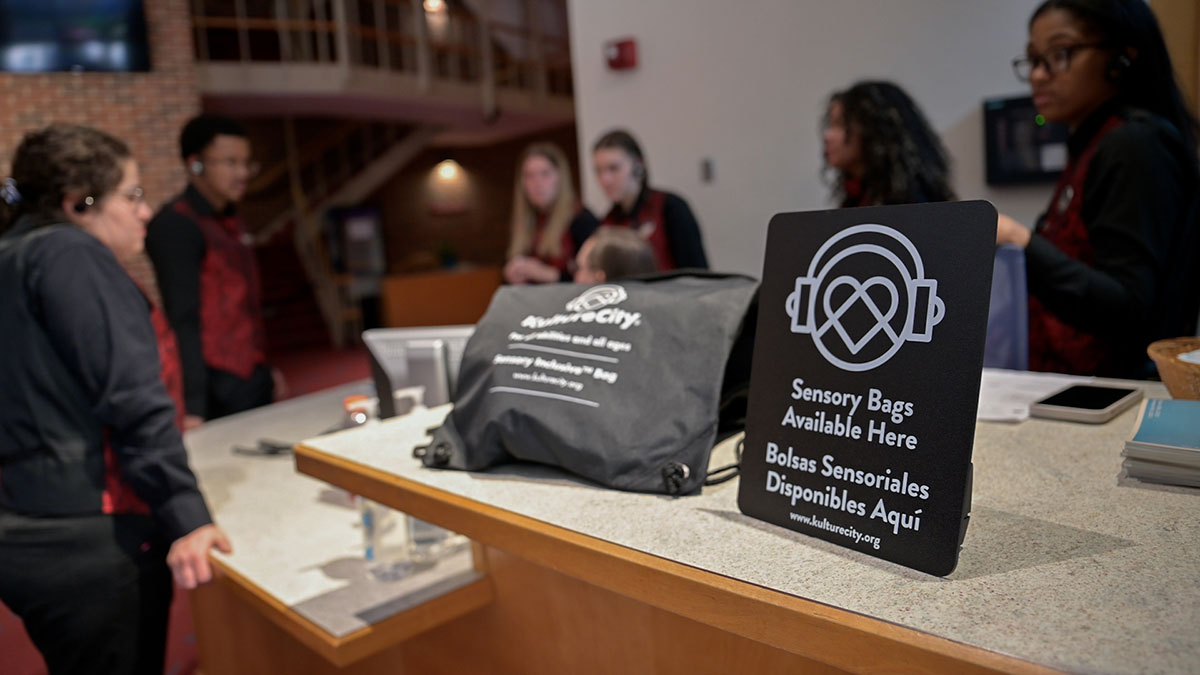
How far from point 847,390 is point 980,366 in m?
0.12

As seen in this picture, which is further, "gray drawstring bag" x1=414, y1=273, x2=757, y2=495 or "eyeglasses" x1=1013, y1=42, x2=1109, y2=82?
"eyeglasses" x1=1013, y1=42, x2=1109, y2=82

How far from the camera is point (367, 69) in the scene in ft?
31.1

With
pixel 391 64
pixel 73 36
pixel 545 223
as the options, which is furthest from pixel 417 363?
pixel 391 64

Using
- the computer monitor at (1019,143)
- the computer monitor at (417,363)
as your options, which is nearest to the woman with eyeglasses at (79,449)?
the computer monitor at (417,363)

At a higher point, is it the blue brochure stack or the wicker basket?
the wicker basket

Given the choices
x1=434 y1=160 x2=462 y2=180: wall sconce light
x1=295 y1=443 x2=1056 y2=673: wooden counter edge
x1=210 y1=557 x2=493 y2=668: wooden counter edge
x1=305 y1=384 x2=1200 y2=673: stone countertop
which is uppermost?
x1=434 y1=160 x2=462 y2=180: wall sconce light

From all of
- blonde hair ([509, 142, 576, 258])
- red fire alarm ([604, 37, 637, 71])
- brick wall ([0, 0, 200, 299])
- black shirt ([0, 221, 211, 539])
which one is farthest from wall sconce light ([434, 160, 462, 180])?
black shirt ([0, 221, 211, 539])

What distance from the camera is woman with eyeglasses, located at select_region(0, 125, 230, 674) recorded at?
1.36 metres

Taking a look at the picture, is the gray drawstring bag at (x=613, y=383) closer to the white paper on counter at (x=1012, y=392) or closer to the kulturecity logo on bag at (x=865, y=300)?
the kulturecity logo on bag at (x=865, y=300)

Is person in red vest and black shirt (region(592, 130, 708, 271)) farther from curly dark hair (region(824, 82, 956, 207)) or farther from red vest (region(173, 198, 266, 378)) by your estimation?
red vest (region(173, 198, 266, 378))

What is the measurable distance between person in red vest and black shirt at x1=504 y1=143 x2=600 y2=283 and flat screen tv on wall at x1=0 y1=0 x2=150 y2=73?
215 inches

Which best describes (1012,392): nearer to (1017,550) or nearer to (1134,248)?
(1134,248)

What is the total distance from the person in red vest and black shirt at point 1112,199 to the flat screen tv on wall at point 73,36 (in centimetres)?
734

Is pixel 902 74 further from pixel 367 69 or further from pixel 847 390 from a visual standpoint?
pixel 367 69
